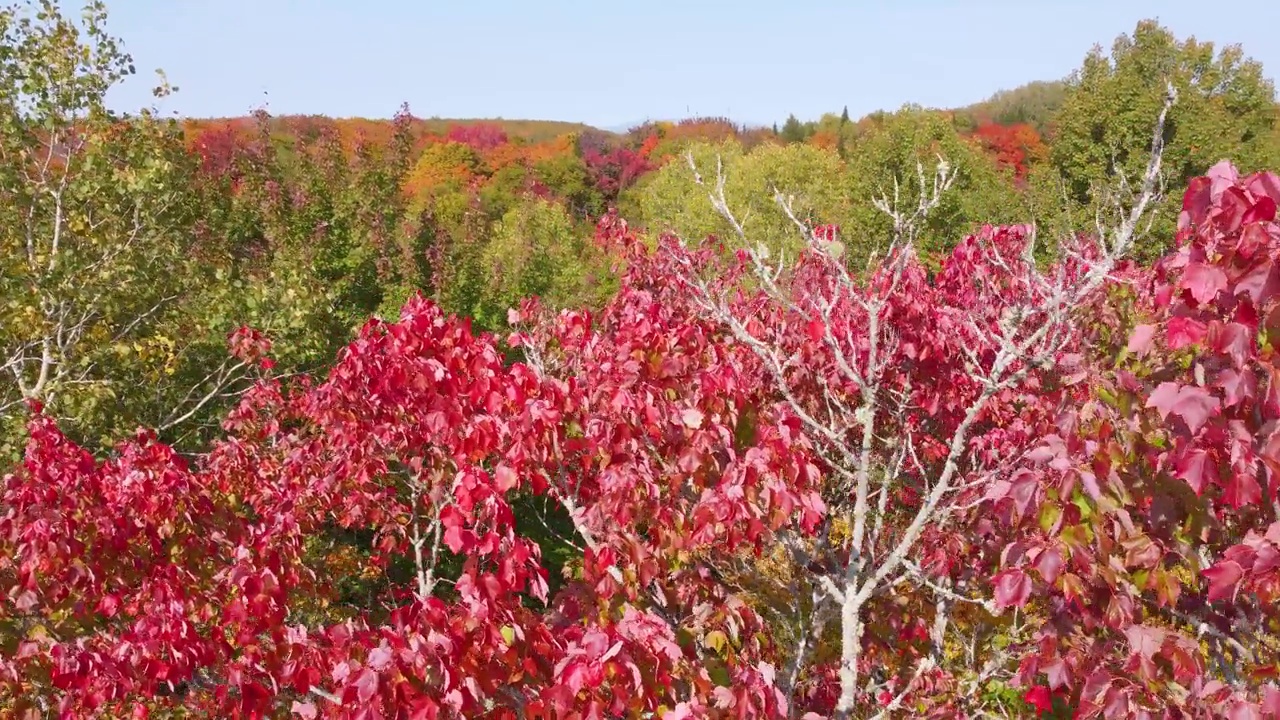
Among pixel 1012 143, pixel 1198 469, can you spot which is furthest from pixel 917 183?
pixel 1012 143

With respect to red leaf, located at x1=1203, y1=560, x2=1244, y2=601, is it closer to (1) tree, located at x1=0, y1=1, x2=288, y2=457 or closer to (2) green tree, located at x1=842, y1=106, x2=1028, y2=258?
(1) tree, located at x1=0, y1=1, x2=288, y2=457

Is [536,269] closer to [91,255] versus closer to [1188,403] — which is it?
[91,255]

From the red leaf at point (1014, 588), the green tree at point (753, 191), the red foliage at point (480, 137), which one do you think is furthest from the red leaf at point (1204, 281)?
the red foliage at point (480, 137)

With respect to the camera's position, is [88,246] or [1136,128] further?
[1136,128]

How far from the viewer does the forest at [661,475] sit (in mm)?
2883

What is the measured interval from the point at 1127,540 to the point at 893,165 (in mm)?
26457

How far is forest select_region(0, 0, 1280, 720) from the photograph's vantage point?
288cm

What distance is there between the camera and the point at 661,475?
4141 millimetres

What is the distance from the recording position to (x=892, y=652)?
626 cm

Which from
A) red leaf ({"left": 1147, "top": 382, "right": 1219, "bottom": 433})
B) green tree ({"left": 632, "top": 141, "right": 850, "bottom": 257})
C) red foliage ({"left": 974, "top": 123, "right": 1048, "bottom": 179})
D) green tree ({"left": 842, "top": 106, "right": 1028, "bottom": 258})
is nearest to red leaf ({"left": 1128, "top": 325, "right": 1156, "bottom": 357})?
red leaf ({"left": 1147, "top": 382, "right": 1219, "bottom": 433})

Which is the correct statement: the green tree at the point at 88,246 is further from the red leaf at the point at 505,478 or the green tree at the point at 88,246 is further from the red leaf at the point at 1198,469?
the red leaf at the point at 1198,469

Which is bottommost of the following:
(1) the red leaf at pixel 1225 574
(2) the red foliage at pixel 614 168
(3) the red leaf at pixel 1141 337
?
(1) the red leaf at pixel 1225 574

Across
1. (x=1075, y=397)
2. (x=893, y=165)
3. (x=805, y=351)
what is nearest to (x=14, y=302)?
(x=805, y=351)

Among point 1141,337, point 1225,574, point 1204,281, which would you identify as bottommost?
point 1225,574
